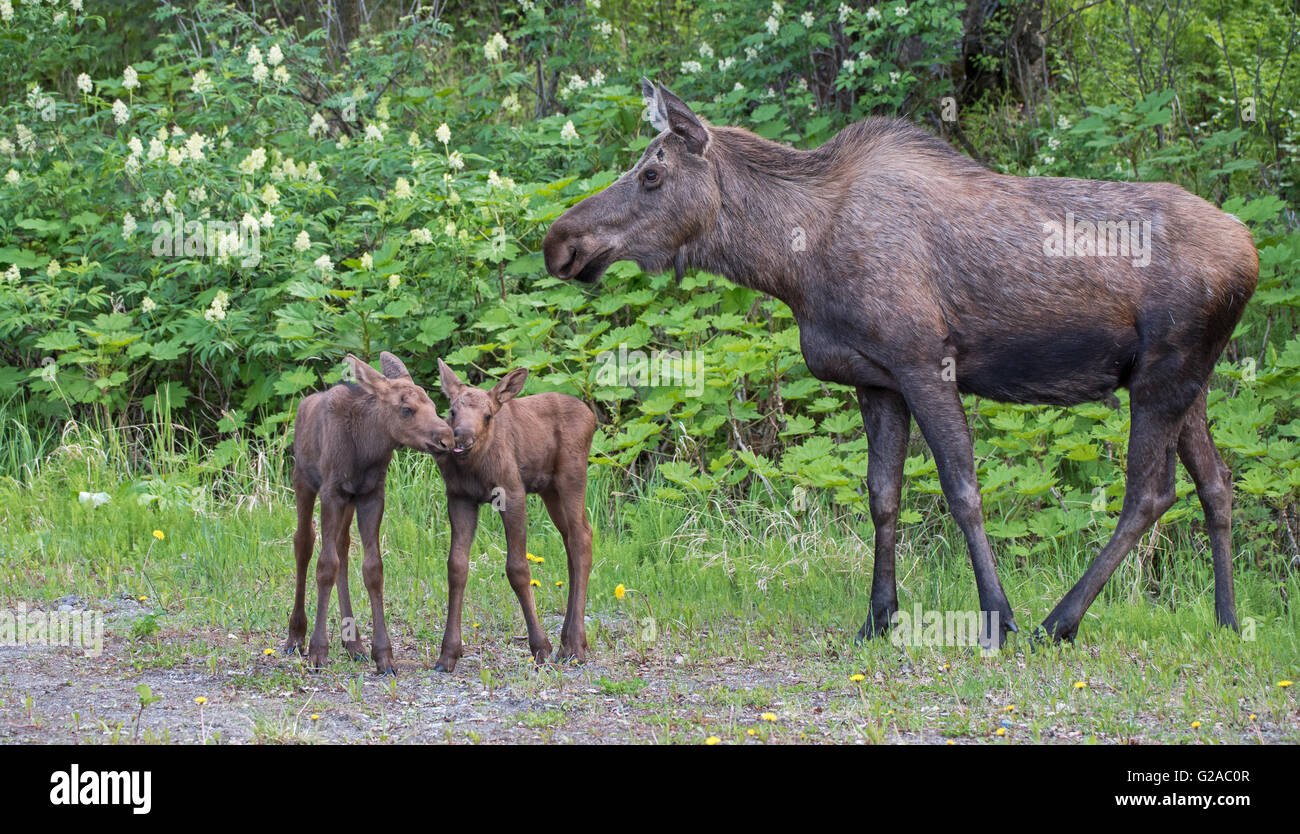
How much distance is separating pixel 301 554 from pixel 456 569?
0.83m

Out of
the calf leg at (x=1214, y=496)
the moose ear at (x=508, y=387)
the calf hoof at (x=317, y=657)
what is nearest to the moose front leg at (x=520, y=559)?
the moose ear at (x=508, y=387)

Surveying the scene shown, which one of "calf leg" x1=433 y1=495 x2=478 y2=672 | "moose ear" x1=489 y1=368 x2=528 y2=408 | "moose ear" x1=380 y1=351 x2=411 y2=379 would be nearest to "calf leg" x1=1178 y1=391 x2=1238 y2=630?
"moose ear" x1=489 y1=368 x2=528 y2=408

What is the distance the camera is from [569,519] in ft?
21.6

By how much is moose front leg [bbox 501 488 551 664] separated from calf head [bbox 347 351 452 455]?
437 millimetres

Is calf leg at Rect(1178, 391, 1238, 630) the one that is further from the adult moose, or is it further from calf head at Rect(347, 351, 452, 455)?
calf head at Rect(347, 351, 452, 455)

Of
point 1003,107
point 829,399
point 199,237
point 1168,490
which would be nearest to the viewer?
point 1168,490

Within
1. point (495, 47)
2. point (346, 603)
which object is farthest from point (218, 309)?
point (346, 603)

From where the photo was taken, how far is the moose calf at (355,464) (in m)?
6.10

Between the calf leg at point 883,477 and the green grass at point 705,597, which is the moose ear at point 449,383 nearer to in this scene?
the green grass at point 705,597

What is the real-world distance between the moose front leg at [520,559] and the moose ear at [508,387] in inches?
16.4

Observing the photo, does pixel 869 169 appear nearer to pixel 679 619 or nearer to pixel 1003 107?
pixel 679 619

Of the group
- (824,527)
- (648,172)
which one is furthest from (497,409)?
(824,527)

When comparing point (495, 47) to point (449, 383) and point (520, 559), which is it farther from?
point (520, 559)

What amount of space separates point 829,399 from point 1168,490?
2.73 metres
